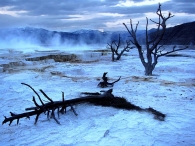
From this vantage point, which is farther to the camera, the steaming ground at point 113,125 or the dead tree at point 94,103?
the dead tree at point 94,103

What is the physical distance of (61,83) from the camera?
841 cm

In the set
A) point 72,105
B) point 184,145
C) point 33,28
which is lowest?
point 184,145

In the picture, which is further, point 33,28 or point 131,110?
point 33,28

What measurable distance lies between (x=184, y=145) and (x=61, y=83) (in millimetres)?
5473

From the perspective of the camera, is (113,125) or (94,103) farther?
(94,103)

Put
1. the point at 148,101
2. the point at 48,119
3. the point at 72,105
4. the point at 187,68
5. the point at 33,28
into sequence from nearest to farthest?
1. the point at 48,119
2. the point at 72,105
3. the point at 148,101
4. the point at 187,68
5. the point at 33,28

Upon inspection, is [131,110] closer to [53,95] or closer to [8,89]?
[53,95]

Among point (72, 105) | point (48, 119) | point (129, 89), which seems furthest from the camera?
point (129, 89)

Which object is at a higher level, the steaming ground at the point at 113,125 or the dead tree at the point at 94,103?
the dead tree at the point at 94,103

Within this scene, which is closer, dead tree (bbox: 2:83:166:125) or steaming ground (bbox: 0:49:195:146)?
steaming ground (bbox: 0:49:195:146)

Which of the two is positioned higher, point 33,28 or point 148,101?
point 33,28

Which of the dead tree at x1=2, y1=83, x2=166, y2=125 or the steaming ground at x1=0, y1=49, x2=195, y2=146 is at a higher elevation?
the dead tree at x1=2, y1=83, x2=166, y2=125

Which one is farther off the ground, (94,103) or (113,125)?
(94,103)

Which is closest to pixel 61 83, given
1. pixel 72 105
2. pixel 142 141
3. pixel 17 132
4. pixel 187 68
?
pixel 72 105
